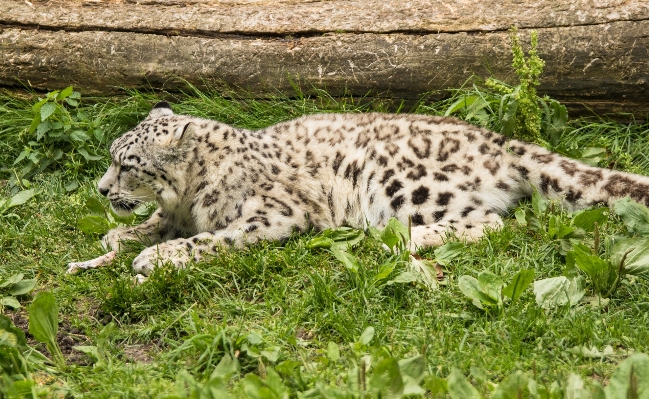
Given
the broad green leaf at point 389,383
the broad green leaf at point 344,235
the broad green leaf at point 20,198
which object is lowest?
the broad green leaf at point 20,198

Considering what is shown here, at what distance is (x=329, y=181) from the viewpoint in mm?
6152

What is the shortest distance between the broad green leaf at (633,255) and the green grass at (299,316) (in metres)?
0.11

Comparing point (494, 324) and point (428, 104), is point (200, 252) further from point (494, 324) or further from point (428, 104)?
point (428, 104)

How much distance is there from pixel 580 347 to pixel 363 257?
1.67m

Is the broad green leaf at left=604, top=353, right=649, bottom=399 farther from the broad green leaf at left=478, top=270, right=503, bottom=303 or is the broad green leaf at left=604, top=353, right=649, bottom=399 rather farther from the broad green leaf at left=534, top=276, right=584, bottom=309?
the broad green leaf at left=478, top=270, right=503, bottom=303

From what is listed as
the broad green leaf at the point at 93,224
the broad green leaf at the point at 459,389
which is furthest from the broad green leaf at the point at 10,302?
the broad green leaf at the point at 459,389

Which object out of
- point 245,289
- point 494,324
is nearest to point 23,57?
point 245,289

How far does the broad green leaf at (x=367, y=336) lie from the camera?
4.20 m

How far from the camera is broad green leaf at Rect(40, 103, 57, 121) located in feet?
23.3

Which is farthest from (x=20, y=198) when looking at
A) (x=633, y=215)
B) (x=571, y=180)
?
(x=633, y=215)

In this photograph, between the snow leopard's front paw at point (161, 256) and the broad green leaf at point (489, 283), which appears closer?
the broad green leaf at point (489, 283)

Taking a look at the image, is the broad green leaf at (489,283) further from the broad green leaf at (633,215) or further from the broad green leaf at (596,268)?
the broad green leaf at (633,215)

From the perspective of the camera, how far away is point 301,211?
233 inches

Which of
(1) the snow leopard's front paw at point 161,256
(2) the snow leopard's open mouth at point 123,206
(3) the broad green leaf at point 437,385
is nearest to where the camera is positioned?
(3) the broad green leaf at point 437,385
